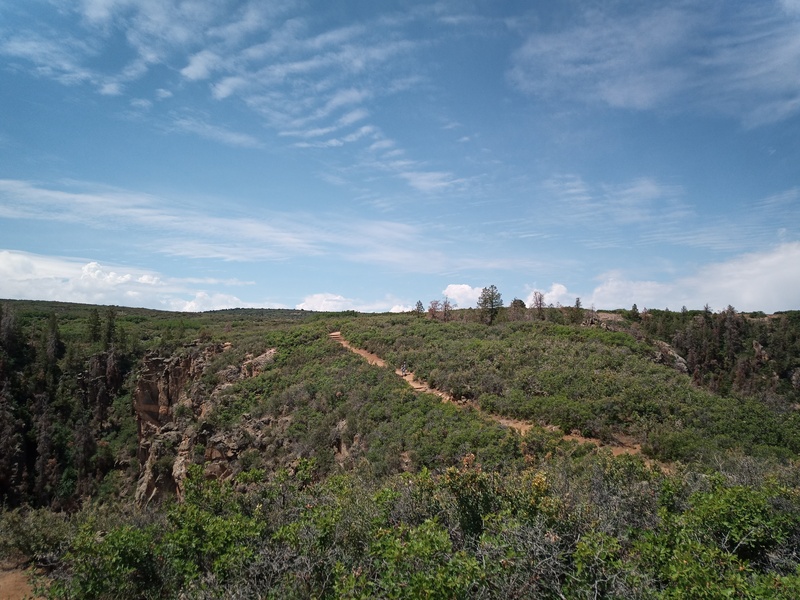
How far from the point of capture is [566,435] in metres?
15.4

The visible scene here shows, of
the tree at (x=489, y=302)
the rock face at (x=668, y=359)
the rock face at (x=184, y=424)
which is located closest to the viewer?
the rock face at (x=184, y=424)

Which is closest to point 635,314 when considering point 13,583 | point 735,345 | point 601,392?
point 735,345

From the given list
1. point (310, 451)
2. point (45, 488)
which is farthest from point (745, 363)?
point (45, 488)

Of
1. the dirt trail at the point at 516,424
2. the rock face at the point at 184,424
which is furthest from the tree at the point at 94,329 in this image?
the dirt trail at the point at 516,424

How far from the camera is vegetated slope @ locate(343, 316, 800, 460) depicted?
1411cm

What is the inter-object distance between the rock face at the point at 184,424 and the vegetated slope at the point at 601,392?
35.1ft

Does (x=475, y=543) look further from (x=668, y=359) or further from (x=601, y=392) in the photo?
(x=668, y=359)

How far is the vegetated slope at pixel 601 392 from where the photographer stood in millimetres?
14109

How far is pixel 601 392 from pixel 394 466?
954 cm

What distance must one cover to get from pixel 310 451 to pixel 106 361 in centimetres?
3175

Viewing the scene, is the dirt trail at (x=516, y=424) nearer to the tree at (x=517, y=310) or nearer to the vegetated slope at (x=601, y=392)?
the vegetated slope at (x=601, y=392)

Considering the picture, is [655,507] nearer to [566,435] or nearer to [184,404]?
[566,435]

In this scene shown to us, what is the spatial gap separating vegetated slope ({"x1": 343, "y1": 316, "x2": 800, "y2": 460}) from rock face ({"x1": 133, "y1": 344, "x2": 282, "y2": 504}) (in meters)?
10.7

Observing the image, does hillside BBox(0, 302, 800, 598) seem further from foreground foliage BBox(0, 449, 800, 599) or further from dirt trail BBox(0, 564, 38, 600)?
dirt trail BBox(0, 564, 38, 600)
